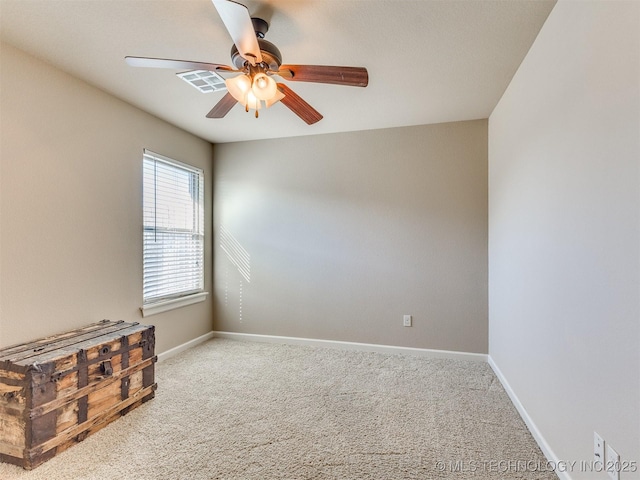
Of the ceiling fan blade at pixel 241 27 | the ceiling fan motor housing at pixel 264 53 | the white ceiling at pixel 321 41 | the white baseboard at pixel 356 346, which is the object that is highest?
the white ceiling at pixel 321 41

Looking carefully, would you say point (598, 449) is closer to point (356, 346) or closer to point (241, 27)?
point (241, 27)

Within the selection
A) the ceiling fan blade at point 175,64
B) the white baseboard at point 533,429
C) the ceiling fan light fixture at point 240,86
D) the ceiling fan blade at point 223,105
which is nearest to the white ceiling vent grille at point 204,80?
the ceiling fan blade at point 223,105

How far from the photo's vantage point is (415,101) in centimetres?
291

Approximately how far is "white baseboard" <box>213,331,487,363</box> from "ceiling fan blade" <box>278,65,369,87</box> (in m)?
2.82

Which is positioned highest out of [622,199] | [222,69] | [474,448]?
[222,69]

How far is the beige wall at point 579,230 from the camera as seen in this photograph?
1154 mm

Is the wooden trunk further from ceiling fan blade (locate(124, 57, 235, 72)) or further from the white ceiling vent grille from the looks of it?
the white ceiling vent grille

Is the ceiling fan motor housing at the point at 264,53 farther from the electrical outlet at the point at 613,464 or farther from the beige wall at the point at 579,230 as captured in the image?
the electrical outlet at the point at 613,464

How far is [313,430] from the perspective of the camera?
211 cm

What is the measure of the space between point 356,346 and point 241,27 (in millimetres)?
3228

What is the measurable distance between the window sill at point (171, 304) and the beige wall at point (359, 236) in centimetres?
33

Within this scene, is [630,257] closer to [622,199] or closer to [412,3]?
[622,199]

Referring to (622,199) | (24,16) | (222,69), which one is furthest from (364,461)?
(24,16)

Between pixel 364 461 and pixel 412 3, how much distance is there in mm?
2535
